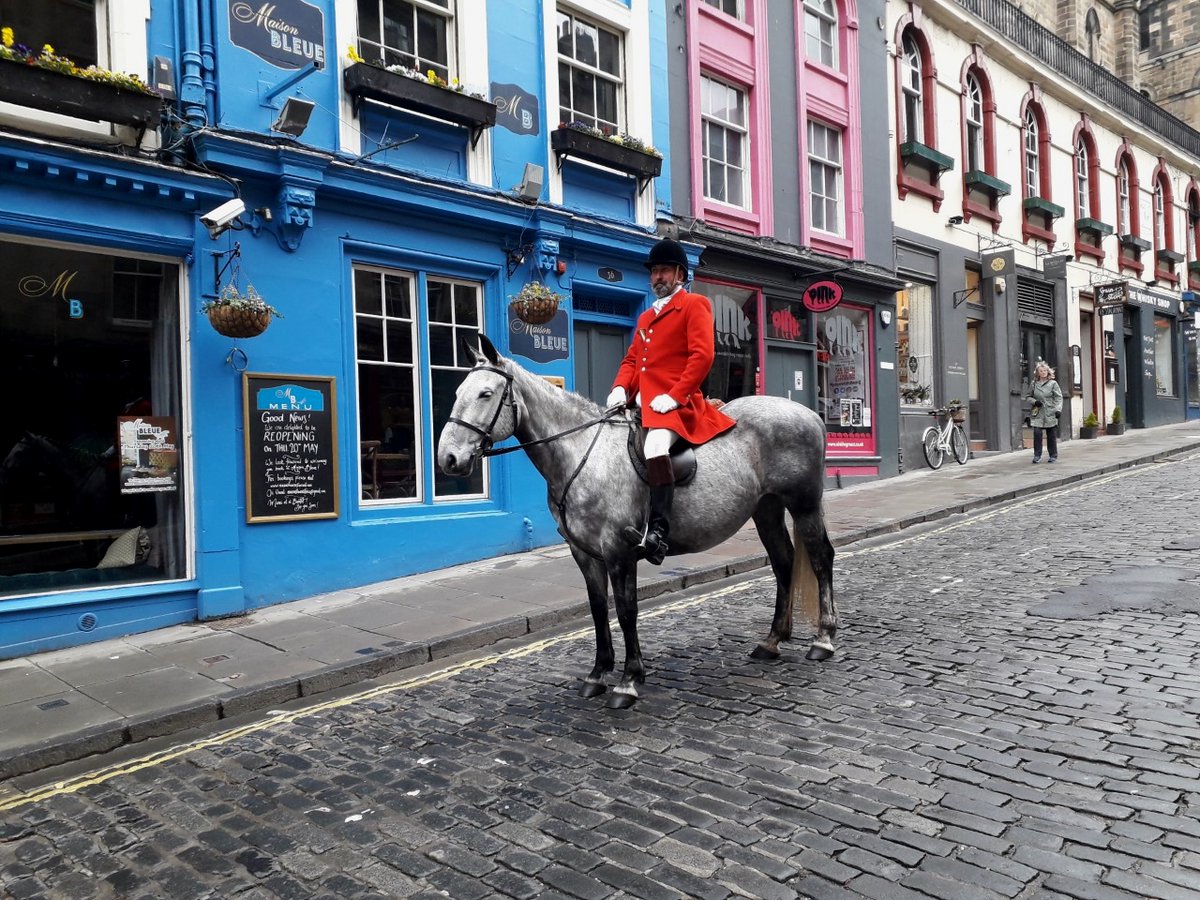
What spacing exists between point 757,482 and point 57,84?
21.6 feet

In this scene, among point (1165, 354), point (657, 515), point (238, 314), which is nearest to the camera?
point (657, 515)

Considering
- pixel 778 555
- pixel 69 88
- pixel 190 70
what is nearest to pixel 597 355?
pixel 190 70

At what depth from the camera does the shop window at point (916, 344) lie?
1856cm

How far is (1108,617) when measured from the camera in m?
6.39

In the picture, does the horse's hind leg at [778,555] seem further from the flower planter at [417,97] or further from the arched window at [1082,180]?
the arched window at [1082,180]

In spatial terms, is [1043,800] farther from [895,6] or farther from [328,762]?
[895,6]

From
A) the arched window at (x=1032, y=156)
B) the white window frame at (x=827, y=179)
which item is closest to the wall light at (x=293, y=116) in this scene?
the white window frame at (x=827, y=179)

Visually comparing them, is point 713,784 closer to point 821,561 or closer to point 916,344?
point 821,561

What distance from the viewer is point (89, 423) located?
8070mm

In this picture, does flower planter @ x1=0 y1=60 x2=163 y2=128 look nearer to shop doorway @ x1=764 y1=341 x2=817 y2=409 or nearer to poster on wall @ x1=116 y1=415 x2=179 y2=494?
poster on wall @ x1=116 y1=415 x2=179 y2=494

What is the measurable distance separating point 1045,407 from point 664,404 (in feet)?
49.6

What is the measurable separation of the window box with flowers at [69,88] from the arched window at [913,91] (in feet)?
51.6

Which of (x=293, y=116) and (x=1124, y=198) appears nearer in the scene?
(x=293, y=116)

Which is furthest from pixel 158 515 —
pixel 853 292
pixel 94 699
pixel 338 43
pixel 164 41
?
pixel 853 292
